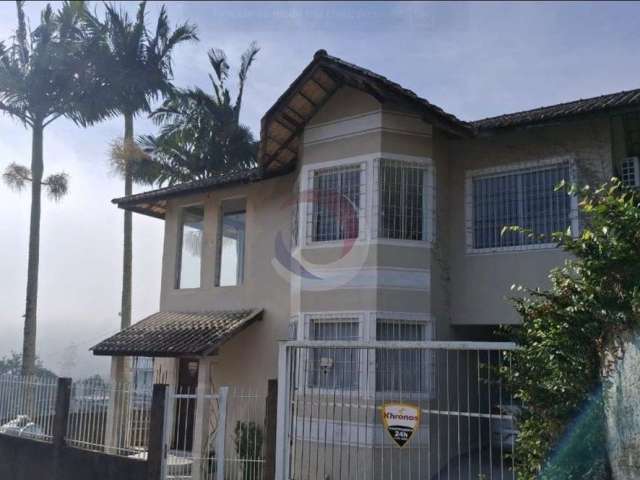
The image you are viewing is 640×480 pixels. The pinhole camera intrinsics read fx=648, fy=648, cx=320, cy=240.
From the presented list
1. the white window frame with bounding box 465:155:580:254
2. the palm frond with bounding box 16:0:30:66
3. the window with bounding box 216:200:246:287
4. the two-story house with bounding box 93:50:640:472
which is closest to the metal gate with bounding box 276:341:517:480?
the two-story house with bounding box 93:50:640:472

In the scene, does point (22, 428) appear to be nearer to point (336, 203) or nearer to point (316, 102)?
point (336, 203)

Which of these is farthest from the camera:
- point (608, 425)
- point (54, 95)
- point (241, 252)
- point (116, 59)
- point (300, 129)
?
point (116, 59)

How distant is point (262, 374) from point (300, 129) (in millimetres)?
5011

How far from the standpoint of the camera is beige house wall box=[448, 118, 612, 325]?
10.4 metres

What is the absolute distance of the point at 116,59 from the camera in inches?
818

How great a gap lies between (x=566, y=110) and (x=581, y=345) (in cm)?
604

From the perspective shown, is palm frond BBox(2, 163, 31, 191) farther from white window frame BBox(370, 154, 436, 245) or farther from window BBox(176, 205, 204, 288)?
white window frame BBox(370, 154, 436, 245)

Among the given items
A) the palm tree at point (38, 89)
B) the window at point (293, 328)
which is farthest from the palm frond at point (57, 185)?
the window at point (293, 328)

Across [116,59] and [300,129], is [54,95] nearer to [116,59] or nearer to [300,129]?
[116,59]

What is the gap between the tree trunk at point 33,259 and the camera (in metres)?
18.8

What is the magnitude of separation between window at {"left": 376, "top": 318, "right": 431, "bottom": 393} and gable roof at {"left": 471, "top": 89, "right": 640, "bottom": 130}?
3.58m

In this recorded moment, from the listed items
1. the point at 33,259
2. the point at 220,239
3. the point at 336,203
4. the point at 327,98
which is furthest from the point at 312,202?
the point at 33,259

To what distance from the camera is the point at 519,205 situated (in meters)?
11.0

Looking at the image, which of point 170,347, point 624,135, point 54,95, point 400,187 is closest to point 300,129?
point 400,187
